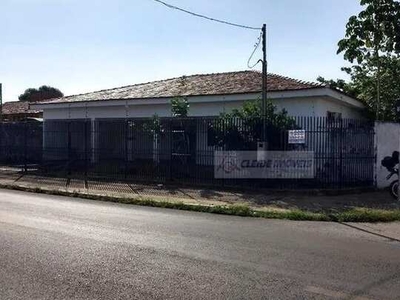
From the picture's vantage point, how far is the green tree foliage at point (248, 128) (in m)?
15.8

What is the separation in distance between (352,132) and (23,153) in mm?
14315

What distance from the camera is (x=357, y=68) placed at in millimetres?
28781

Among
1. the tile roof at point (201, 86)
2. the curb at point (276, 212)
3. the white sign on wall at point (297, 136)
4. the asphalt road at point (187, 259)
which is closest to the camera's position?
the asphalt road at point (187, 259)

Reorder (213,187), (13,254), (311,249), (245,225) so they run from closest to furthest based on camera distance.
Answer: (13,254) → (311,249) → (245,225) → (213,187)

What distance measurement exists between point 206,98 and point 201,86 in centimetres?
238

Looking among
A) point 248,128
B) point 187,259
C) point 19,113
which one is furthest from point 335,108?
point 19,113

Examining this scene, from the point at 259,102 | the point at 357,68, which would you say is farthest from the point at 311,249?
the point at 357,68

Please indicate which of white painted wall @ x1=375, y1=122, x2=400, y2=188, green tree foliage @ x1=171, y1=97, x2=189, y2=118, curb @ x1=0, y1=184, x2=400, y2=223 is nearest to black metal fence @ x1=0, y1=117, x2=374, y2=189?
white painted wall @ x1=375, y1=122, x2=400, y2=188

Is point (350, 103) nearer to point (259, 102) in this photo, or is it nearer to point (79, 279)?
point (259, 102)

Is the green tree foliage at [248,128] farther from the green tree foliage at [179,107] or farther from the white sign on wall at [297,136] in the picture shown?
the green tree foliage at [179,107]

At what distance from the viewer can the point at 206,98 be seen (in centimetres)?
2147

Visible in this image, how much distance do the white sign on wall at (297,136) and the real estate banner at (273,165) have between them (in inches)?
17.2

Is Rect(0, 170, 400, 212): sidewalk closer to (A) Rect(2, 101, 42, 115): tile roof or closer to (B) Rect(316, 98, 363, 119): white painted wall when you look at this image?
(B) Rect(316, 98, 363, 119): white painted wall

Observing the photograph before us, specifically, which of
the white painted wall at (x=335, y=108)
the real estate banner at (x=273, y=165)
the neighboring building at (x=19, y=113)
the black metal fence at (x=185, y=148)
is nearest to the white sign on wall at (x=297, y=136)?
the black metal fence at (x=185, y=148)
